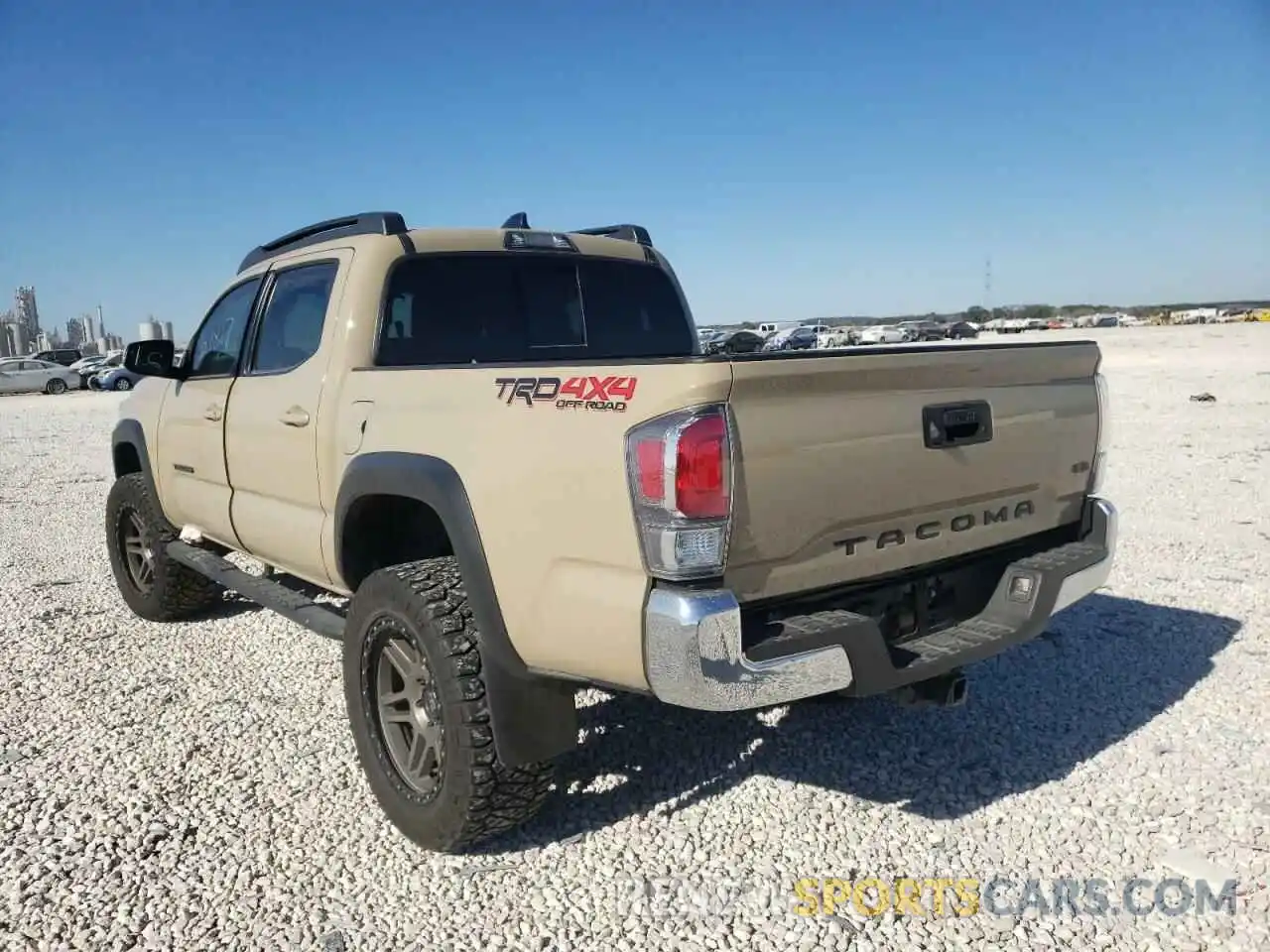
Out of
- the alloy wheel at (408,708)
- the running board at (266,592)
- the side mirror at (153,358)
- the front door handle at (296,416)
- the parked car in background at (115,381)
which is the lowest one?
the alloy wheel at (408,708)

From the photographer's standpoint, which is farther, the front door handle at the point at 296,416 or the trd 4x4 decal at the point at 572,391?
the front door handle at the point at 296,416

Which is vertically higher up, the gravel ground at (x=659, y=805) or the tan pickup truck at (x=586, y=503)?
the tan pickup truck at (x=586, y=503)

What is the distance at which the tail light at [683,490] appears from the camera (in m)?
2.19

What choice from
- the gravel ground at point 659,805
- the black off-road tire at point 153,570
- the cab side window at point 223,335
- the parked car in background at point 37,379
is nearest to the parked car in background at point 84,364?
the parked car in background at point 37,379

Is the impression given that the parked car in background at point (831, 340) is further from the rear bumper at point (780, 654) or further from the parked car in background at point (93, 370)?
the parked car in background at point (93, 370)

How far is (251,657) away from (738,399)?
143 inches

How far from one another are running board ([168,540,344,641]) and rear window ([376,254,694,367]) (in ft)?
3.44

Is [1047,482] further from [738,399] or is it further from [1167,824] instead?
[738,399]

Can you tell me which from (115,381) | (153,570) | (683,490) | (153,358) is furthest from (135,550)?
(115,381)

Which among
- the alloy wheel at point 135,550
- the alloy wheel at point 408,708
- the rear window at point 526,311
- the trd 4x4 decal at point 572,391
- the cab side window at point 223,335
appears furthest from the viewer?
the alloy wheel at point 135,550

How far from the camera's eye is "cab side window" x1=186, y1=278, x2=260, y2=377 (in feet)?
14.8

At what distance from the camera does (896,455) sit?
8.52 feet

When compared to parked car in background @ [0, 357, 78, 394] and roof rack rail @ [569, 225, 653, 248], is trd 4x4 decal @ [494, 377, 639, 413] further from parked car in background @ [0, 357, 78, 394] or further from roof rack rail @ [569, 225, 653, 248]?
parked car in background @ [0, 357, 78, 394]

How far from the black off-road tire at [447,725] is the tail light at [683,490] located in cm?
83
